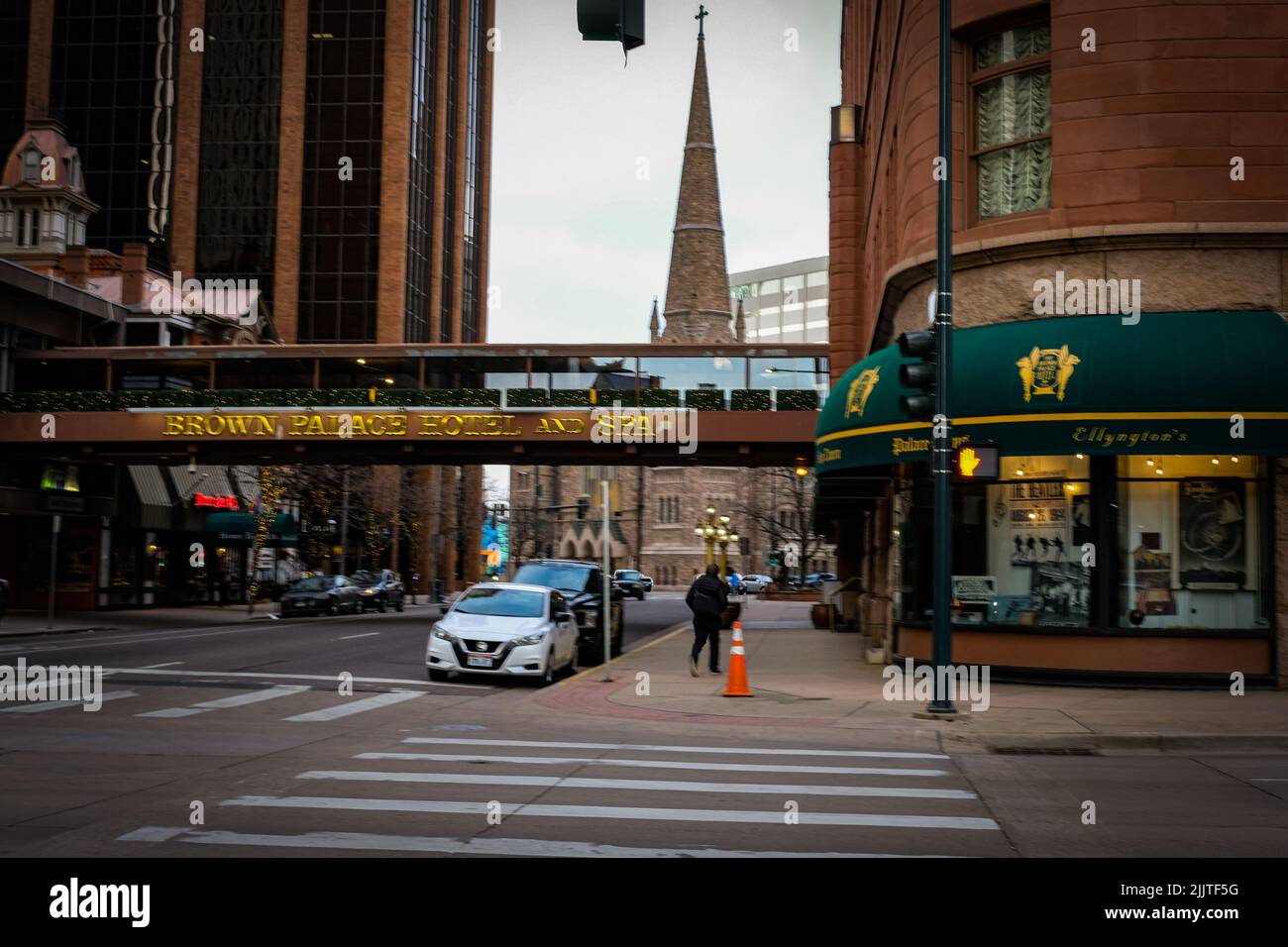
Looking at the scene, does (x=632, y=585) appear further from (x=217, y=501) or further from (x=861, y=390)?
(x=861, y=390)

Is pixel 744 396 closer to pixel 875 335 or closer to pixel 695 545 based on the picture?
pixel 875 335

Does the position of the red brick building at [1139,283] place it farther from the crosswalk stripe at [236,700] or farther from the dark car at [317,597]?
the dark car at [317,597]

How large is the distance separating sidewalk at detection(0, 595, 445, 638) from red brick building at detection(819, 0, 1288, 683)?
77.4 feet

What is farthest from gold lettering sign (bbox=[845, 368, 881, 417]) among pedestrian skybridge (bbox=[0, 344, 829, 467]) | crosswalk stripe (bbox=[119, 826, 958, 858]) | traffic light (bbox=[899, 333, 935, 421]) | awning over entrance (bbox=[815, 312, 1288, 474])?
pedestrian skybridge (bbox=[0, 344, 829, 467])

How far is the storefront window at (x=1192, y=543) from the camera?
1594cm

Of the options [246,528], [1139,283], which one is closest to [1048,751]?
[1139,283]

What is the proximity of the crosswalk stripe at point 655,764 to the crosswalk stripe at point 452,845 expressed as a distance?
327 cm

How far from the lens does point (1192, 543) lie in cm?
1608

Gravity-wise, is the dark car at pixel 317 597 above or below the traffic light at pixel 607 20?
below

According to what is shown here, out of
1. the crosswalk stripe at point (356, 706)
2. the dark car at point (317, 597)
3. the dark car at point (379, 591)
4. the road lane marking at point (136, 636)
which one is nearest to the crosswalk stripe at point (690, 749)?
the crosswalk stripe at point (356, 706)

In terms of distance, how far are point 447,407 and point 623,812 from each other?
1280 inches

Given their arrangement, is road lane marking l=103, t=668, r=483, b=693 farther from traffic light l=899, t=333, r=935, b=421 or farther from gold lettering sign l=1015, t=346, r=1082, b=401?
gold lettering sign l=1015, t=346, r=1082, b=401

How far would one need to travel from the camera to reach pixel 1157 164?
52.5 feet

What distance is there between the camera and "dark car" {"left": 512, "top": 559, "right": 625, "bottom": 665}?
23250mm
